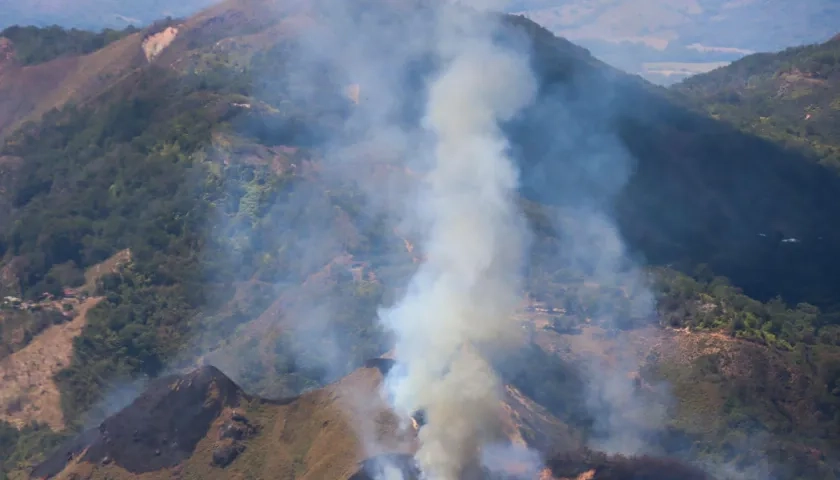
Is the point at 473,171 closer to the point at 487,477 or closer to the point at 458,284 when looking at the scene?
the point at 458,284

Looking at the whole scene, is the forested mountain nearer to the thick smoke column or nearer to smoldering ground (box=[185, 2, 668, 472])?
smoldering ground (box=[185, 2, 668, 472])

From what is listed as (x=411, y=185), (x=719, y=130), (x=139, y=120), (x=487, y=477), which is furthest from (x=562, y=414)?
(x=139, y=120)

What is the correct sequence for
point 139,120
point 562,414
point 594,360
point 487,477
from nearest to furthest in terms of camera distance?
point 487,477 → point 562,414 → point 594,360 → point 139,120

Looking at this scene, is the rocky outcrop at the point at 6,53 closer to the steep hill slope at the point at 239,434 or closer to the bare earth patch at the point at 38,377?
the bare earth patch at the point at 38,377

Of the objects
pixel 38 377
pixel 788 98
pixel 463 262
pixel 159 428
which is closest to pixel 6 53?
pixel 38 377

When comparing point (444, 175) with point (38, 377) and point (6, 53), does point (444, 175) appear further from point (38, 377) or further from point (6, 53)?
point (6, 53)

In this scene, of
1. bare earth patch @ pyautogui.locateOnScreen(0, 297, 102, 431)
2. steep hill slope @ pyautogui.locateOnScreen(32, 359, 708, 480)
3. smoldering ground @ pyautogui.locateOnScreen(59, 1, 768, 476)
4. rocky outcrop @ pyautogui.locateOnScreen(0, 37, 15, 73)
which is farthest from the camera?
rocky outcrop @ pyautogui.locateOnScreen(0, 37, 15, 73)

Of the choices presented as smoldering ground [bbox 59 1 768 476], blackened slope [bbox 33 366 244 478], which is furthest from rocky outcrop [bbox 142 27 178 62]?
blackened slope [bbox 33 366 244 478]

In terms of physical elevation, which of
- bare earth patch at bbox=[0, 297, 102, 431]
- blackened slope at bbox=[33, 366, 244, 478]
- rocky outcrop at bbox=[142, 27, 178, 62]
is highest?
rocky outcrop at bbox=[142, 27, 178, 62]
